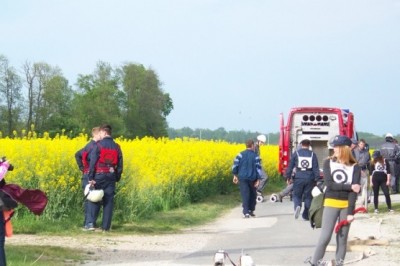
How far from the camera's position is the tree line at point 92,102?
310 feet

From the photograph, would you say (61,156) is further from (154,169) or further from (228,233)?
(154,169)

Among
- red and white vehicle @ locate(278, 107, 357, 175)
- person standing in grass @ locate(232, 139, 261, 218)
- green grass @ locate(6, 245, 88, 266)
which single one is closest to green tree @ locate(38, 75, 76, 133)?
red and white vehicle @ locate(278, 107, 357, 175)

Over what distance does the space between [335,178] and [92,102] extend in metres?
103

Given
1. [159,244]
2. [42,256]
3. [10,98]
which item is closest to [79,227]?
[159,244]

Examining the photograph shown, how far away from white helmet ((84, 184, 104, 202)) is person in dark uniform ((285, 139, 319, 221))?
471 centimetres

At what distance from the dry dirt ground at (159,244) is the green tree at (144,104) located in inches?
3757

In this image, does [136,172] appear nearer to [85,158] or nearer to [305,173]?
[85,158]

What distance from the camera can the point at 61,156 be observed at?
1725 cm

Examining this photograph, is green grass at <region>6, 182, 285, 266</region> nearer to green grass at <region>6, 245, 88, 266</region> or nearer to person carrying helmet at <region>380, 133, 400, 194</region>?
green grass at <region>6, 245, 88, 266</region>

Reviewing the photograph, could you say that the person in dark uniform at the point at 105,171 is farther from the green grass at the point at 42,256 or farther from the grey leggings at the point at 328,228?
the grey leggings at the point at 328,228

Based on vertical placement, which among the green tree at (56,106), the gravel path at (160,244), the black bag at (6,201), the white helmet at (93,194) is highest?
the green tree at (56,106)

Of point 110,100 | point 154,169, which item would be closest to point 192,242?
point 154,169

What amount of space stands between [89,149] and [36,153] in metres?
1.52

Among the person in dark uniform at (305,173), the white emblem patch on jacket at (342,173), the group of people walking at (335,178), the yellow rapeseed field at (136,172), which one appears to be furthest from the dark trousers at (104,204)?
the white emblem patch on jacket at (342,173)
